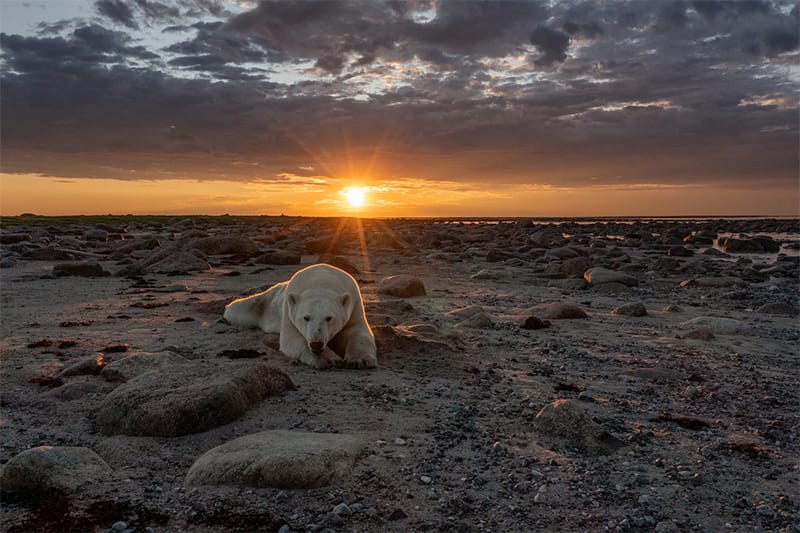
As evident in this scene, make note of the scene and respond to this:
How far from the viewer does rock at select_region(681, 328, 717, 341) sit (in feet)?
36.6

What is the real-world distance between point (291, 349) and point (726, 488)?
6073 millimetres

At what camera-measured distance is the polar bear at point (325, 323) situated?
8648mm

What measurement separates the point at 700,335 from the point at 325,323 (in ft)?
23.9

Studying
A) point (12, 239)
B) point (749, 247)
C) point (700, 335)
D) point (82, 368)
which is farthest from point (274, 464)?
point (749, 247)

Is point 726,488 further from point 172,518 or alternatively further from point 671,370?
point 172,518

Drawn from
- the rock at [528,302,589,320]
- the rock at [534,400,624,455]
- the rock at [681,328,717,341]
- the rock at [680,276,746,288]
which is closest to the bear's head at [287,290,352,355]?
the rock at [534,400,624,455]

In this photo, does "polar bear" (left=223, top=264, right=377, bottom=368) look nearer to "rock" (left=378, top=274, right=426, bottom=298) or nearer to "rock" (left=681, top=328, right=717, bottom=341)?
"rock" (left=681, top=328, right=717, bottom=341)

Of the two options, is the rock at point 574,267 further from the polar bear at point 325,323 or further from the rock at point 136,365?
the rock at point 136,365

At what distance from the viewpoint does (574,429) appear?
241 inches

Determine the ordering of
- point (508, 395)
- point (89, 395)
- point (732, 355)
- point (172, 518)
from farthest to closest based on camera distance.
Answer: point (732, 355), point (508, 395), point (89, 395), point (172, 518)

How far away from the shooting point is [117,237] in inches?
1647

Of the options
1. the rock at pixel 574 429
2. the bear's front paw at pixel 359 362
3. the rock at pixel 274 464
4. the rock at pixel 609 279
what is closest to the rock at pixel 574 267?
the rock at pixel 609 279

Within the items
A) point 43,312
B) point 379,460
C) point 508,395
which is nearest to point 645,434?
point 508,395

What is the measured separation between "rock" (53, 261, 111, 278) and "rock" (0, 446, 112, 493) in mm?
15809
